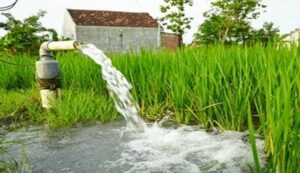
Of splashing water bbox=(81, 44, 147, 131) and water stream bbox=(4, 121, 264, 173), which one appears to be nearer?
water stream bbox=(4, 121, 264, 173)

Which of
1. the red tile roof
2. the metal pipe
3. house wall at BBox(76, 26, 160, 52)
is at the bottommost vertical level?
the metal pipe

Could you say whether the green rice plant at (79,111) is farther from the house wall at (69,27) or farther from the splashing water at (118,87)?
the house wall at (69,27)

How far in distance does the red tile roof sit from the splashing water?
84.2ft

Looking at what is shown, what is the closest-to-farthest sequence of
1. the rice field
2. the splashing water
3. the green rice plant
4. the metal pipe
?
1. the rice field
2. the green rice plant
3. the splashing water
4. the metal pipe

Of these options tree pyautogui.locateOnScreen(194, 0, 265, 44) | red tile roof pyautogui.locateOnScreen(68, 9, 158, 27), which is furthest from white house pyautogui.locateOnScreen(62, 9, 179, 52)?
tree pyautogui.locateOnScreen(194, 0, 265, 44)

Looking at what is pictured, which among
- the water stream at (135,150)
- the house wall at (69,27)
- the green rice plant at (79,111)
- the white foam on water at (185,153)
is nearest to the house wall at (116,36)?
the house wall at (69,27)

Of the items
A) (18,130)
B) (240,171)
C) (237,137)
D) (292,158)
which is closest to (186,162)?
(240,171)

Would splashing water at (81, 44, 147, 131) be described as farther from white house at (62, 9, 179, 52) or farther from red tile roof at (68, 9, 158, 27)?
red tile roof at (68, 9, 158, 27)

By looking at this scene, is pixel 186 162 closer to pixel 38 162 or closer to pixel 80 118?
pixel 38 162

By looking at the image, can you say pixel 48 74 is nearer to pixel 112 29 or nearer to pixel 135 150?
pixel 135 150

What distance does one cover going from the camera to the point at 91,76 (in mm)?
4570

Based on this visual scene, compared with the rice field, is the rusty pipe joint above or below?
above

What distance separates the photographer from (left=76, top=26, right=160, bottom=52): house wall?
29.0m

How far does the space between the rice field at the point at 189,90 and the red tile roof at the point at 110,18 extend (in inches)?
1001
